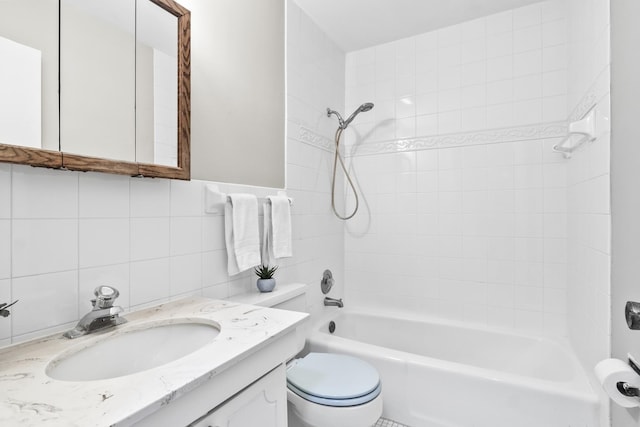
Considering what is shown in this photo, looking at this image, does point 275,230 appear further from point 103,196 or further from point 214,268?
point 103,196

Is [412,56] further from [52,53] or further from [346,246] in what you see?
[52,53]

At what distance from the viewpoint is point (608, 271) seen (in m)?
1.15

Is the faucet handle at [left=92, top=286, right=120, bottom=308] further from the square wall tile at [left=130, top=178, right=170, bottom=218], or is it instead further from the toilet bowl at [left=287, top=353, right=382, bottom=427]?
the toilet bowl at [left=287, top=353, right=382, bottom=427]

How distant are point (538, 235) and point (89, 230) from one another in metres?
2.30

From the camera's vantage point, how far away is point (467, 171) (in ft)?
7.13

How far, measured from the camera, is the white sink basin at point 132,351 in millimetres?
775

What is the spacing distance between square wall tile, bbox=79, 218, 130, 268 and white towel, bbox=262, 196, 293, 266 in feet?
2.24

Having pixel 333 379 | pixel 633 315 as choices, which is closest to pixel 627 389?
pixel 633 315

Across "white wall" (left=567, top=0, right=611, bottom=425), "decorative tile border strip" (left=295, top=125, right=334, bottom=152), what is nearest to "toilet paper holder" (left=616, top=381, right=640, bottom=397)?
"white wall" (left=567, top=0, right=611, bottom=425)

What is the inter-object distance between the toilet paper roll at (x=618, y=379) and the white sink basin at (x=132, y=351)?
3.24 ft

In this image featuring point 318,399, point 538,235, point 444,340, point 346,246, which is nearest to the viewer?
point 318,399

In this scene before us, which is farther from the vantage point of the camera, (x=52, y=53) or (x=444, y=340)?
(x=444, y=340)

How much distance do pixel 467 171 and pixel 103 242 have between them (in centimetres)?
209

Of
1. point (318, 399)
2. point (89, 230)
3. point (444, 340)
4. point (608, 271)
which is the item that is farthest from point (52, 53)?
point (444, 340)
